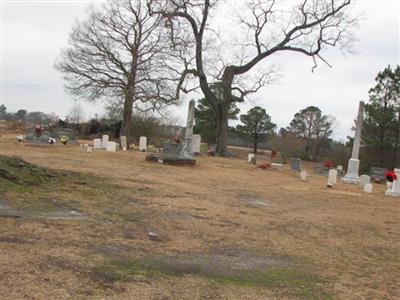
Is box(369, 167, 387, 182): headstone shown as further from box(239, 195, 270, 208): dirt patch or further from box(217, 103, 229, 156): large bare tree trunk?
box(239, 195, 270, 208): dirt patch

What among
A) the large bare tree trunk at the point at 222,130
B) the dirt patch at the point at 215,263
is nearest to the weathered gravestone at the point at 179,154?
the large bare tree trunk at the point at 222,130

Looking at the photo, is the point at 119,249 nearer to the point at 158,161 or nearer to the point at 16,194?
the point at 16,194

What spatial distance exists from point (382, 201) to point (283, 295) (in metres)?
11.9

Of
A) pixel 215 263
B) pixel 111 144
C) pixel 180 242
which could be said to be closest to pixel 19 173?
pixel 180 242

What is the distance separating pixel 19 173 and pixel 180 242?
14.1 feet

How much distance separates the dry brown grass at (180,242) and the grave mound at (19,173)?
37 cm

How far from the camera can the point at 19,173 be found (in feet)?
32.4

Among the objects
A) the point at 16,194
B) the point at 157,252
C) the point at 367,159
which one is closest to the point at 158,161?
the point at 16,194

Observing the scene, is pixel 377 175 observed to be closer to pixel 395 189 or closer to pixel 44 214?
pixel 395 189

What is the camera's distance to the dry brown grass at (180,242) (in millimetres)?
4992

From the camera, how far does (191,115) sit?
994 inches

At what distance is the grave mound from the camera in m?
9.46

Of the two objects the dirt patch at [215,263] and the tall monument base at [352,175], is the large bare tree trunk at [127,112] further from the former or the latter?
the dirt patch at [215,263]

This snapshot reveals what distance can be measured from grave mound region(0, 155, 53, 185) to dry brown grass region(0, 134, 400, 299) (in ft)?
1.20
